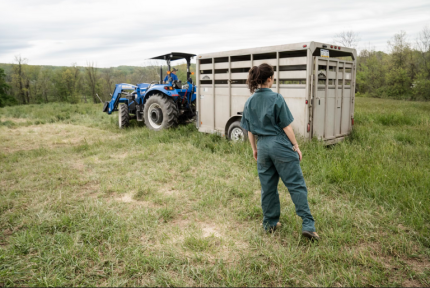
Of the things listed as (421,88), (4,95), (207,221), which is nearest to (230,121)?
(207,221)

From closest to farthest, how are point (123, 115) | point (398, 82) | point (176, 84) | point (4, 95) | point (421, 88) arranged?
point (176, 84) < point (123, 115) < point (421, 88) < point (398, 82) < point (4, 95)

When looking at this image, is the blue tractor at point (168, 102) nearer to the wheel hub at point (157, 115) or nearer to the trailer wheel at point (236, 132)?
the wheel hub at point (157, 115)

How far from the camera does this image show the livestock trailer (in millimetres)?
6152

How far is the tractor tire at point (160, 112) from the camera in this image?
9.30m

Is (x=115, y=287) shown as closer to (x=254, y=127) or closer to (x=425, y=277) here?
(x=254, y=127)

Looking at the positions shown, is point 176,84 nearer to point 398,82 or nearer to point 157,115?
point 157,115

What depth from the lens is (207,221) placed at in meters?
3.80

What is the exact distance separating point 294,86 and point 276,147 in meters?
3.58

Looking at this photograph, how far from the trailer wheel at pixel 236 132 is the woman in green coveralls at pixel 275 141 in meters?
3.89

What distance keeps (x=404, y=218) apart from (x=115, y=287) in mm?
3161

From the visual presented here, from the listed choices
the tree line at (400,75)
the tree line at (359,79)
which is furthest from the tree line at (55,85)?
the tree line at (400,75)

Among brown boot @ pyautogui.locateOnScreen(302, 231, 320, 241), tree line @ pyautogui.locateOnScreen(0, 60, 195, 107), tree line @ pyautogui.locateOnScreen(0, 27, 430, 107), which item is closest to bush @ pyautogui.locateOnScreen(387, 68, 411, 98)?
tree line @ pyautogui.locateOnScreen(0, 27, 430, 107)

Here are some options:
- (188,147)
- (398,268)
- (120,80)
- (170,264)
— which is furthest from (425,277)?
(120,80)

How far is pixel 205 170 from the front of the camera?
5.75 metres
